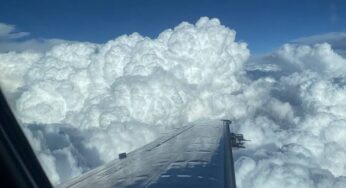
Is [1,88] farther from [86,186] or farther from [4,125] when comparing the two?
[86,186]

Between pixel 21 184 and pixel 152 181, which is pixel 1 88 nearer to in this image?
pixel 21 184

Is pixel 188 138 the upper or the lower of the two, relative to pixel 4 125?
lower

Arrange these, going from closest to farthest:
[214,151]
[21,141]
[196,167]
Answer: [21,141]
[196,167]
[214,151]

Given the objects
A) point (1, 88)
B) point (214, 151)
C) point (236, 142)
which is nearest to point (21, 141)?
point (1, 88)

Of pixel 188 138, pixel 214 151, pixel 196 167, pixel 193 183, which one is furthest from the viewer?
pixel 188 138

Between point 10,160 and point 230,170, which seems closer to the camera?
point 10,160

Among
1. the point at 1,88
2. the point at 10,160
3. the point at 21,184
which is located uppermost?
the point at 1,88

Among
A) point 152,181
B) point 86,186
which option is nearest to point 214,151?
point 152,181
